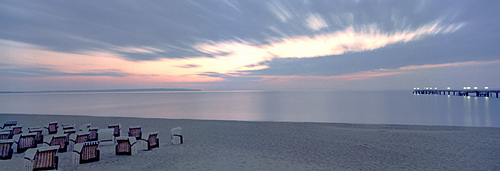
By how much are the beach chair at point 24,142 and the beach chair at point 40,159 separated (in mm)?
3185

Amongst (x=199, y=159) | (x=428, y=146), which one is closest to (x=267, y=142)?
(x=199, y=159)

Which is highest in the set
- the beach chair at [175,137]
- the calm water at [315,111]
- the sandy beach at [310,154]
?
the beach chair at [175,137]

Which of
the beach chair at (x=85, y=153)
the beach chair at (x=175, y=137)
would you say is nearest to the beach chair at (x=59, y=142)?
the beach chair at (x=85, y=153)

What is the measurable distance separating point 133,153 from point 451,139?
43.1 feet

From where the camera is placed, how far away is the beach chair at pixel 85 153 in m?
8.27

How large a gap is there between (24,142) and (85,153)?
3.58 meters

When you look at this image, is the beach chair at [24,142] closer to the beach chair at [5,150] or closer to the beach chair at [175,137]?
the beach chair at [5,150]

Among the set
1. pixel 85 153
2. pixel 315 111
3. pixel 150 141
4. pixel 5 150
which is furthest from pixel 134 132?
pixel 315 111

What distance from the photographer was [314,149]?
1072cm

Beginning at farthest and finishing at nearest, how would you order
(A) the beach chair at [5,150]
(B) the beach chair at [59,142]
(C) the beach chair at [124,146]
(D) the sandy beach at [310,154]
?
(B) the beach chair at [59,142] < (C) the beach chair at [124,146] < (A) the beach chair at [5,150] < (D) the sandy beach at [310,154]

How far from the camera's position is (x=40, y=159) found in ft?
24.5

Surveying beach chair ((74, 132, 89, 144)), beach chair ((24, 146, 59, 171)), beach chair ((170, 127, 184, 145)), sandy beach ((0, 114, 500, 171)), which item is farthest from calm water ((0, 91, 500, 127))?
beach chair ((24, 146, 59, 171))

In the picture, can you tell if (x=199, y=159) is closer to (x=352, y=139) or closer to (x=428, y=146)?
(x=352, y=139)

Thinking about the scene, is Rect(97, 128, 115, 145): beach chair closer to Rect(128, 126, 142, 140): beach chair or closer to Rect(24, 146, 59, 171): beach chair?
Rect(128, 126, 142, 140): beach chair
